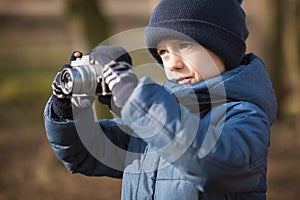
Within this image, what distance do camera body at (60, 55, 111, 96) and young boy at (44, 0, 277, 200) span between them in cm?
5

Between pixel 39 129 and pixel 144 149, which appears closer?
pixel 144 149

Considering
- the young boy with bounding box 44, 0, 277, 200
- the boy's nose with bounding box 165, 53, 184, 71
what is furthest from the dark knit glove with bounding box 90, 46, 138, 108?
the boy's nose with bounding box 165, 53, 184, 71

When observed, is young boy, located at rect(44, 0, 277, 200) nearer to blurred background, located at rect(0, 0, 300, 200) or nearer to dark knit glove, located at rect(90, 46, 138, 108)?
dark knit glove, located at rect(90, 46, 138, 108)

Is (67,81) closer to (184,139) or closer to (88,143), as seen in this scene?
(88,143)

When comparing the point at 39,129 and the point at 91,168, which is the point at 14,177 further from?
the point at 91,168

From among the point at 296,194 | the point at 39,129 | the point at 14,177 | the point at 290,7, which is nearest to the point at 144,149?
the point at 296,194

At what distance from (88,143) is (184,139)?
2.62ft

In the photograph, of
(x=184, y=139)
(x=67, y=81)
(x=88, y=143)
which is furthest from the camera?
(x=88, y=143)

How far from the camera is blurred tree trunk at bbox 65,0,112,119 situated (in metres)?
7.36

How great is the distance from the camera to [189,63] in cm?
223

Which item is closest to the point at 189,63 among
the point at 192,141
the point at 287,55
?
the point at 192,141

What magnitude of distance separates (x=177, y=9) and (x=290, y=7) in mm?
9222

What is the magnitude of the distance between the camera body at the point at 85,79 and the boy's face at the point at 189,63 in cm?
34

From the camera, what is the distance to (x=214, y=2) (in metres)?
2.29
